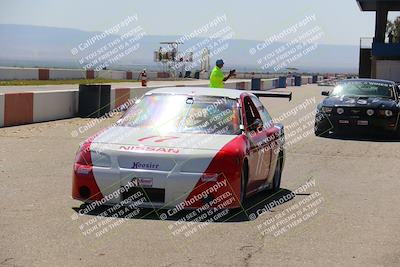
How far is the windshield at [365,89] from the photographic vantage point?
54.6ft

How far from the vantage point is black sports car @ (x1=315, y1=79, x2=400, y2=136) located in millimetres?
15570

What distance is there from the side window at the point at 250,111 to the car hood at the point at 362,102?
8066mm

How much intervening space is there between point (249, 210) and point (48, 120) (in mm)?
11378

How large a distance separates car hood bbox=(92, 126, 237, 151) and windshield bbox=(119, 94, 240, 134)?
15 centimetres

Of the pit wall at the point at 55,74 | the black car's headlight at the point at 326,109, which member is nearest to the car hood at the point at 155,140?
the black car's headlight at the point at 326,109

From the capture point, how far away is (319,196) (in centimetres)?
823

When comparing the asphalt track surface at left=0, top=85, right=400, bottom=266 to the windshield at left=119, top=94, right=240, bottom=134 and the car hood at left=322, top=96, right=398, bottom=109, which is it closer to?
the windshield at left=119, top=94, right=240, bottom=134

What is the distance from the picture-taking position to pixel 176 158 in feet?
21.6

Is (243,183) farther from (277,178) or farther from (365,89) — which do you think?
(365,89)

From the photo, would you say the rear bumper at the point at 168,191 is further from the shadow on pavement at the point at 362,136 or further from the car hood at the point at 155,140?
the shadow on pavement at the point at 362,136

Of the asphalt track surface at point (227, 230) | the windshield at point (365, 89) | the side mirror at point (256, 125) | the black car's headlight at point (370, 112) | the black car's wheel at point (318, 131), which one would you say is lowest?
the asphalt track surface at point (227, 230)

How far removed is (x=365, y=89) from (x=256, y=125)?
9.90 metres

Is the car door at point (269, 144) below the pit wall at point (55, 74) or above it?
below

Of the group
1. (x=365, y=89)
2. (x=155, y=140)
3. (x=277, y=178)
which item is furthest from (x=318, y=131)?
(x=155, y=140)
